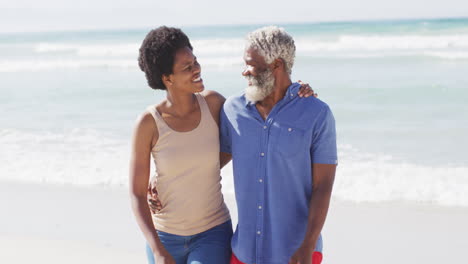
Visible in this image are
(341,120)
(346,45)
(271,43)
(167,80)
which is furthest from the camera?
(346,45)

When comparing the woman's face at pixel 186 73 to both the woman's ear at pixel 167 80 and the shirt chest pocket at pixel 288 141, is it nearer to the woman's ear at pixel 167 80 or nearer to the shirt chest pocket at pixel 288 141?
the woman's ear at pixel 167 80

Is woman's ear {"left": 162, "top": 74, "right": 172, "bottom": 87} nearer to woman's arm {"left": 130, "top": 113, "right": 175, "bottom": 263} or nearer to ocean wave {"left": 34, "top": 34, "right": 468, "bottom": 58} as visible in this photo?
woman's arm {"left": 130, "top": 113, "right": 175, "bottom": 263}

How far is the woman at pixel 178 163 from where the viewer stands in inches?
117

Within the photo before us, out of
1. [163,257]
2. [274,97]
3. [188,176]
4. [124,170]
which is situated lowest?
[124,170]

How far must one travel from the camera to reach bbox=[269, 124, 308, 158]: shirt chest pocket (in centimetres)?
272

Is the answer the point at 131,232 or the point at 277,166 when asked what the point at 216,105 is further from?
the point at 131,232

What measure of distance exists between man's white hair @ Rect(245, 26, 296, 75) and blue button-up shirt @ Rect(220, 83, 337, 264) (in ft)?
0.61

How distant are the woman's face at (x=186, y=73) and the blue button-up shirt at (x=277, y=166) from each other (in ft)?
0.97

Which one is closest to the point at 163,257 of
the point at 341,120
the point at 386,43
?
the point at 341,120

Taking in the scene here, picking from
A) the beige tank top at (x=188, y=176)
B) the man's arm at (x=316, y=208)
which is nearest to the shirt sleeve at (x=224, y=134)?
the beige tank top at (x=188, y=176)

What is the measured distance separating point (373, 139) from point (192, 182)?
6.14 meters

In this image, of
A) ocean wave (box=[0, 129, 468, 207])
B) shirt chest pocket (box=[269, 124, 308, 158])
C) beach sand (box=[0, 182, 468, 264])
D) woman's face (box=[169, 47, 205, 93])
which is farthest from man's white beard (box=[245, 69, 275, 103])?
ocean wave (box=[0, 129, 468, 207])

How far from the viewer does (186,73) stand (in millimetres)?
3027

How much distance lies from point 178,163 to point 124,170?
467 cm
